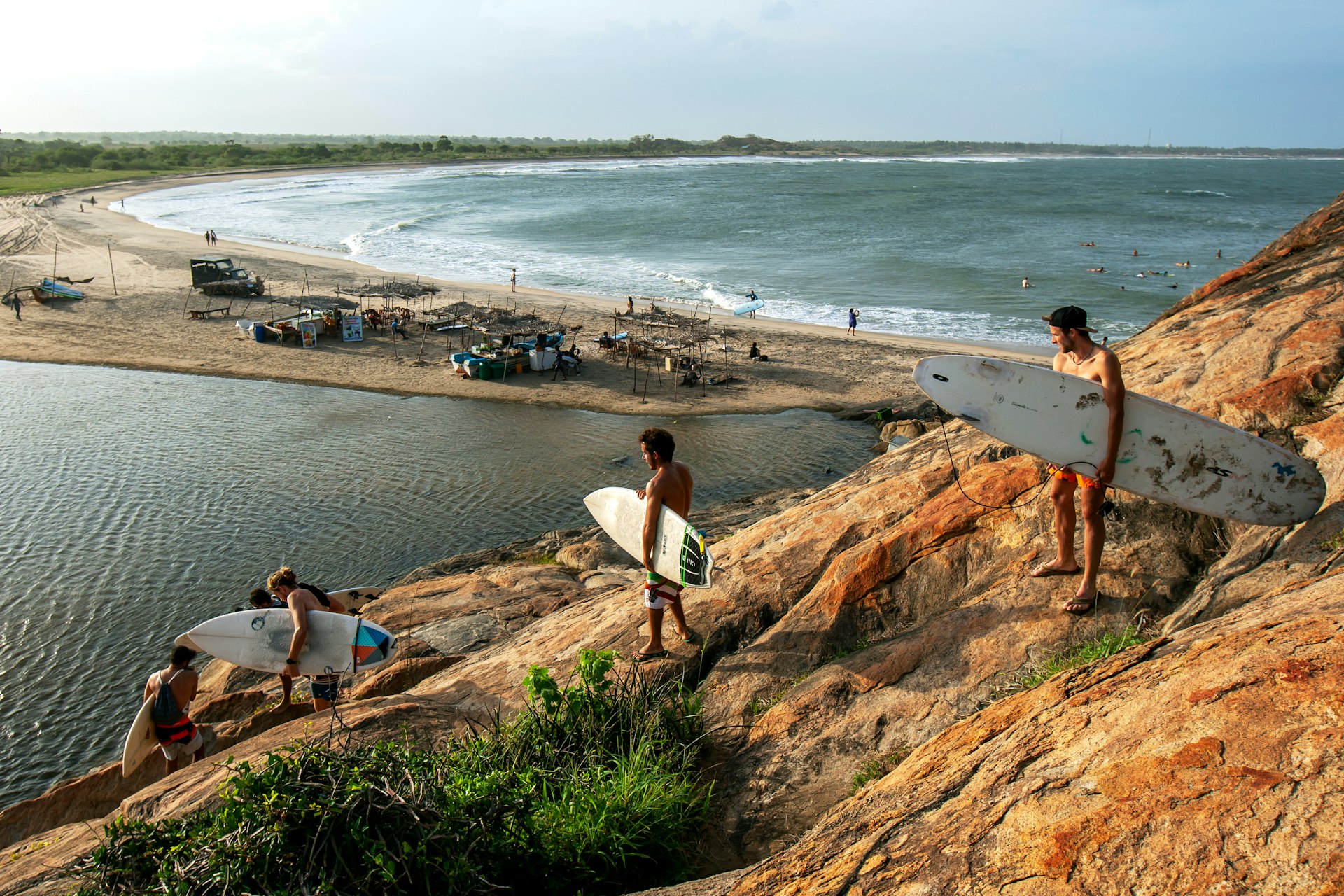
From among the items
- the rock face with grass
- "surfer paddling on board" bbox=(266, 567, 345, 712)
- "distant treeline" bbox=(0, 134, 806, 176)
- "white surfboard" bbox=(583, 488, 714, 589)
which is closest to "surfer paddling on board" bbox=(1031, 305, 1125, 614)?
the rock face with grass

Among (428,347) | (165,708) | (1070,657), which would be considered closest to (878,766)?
(1070,657)

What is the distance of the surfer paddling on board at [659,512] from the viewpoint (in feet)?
19.6

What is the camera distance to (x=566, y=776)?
469cm

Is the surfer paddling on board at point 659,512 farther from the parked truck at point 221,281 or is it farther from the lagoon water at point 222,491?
the parked truck at point 221,281

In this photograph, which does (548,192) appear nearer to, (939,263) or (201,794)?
(939,263)

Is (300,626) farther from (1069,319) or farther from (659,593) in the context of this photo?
(1069,319)

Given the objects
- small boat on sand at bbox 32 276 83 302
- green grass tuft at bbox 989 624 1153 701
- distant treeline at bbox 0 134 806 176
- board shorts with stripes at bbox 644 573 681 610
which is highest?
→ distant treeline at bbox 0 134 806 176

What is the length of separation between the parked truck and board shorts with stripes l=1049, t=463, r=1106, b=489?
3289cm

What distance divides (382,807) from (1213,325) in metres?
8.31

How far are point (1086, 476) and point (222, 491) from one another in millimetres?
15111

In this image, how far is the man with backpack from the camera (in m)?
7.11

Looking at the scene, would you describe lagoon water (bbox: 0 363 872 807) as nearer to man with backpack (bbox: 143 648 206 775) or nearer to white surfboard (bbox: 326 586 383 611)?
man with backpack (bbox: 143 648 206 775)

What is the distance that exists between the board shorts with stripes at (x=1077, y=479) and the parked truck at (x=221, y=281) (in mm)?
32887

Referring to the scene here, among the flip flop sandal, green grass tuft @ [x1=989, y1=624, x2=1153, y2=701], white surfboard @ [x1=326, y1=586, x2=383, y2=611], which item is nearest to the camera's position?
green grass tuft @ [x1=989, y1=624, x2=1153, y2=701]
